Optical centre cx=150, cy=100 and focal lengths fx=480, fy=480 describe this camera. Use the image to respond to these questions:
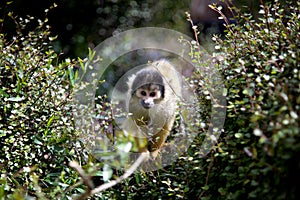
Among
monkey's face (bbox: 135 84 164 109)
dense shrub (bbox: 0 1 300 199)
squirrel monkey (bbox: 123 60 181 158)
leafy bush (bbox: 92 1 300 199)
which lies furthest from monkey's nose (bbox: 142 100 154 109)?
leafy bush (bbox: 92 1 300 199)

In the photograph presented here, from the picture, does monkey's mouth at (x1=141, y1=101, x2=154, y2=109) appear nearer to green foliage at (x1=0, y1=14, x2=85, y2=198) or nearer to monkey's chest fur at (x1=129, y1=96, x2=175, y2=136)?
monkey's chest fur at (x1=129, y1=96, x2=175, y2=136)

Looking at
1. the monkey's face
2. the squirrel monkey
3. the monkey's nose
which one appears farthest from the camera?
the monkey's face

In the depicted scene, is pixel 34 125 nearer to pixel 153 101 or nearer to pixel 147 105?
pixel 147 105

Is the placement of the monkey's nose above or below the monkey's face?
below

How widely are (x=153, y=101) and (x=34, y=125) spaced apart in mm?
1188

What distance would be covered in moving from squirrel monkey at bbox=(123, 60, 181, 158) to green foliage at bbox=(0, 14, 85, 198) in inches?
24.4

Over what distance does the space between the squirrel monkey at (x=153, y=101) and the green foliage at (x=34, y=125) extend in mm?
619

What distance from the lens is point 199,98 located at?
2.54 meters

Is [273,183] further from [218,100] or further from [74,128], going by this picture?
[74,128]

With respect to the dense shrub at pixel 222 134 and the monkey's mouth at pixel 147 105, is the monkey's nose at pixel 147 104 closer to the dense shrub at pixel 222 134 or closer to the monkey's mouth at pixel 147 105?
the monkey's mouth at pixel 147 105

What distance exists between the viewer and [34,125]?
2.85m

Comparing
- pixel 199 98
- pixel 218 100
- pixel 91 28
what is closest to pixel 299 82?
pixel 218 100

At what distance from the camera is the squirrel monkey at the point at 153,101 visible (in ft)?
11.5

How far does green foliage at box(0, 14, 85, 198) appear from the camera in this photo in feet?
8.96
